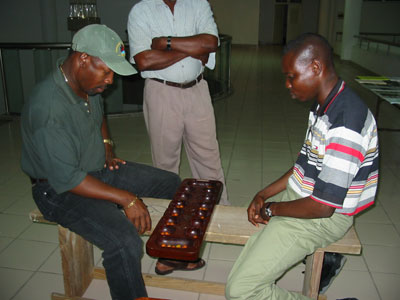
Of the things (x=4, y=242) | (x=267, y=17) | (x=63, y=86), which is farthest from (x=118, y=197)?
(x=267, y=17)

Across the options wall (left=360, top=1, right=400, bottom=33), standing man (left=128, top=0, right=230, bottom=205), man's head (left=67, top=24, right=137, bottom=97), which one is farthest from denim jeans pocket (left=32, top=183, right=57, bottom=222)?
wall (left=360, top=1, right=400, bottom=33)

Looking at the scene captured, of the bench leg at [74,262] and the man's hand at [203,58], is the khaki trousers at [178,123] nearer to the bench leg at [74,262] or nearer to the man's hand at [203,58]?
the man's hand at [203,58]

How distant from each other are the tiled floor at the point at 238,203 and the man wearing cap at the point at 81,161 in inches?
24.6

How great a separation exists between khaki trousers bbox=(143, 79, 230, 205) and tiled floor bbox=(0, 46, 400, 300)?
2.14ft

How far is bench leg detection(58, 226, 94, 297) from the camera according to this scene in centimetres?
193

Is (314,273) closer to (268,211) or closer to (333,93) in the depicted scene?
(268,211)

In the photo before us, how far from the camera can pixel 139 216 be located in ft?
5.68

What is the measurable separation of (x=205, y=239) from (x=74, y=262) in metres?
0.77

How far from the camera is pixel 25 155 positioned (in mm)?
1756

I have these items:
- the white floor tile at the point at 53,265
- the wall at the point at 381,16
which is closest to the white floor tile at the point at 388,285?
the white floor tile at the point at 53,265

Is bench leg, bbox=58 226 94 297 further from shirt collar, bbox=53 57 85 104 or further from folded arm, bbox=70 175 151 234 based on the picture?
shirt collar, bbox=53 57 85 104

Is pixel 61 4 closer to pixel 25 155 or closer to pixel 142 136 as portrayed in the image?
pixel 142 136

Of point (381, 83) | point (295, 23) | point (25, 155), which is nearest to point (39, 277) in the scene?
point (25, 155)

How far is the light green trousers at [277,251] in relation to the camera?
151cm
